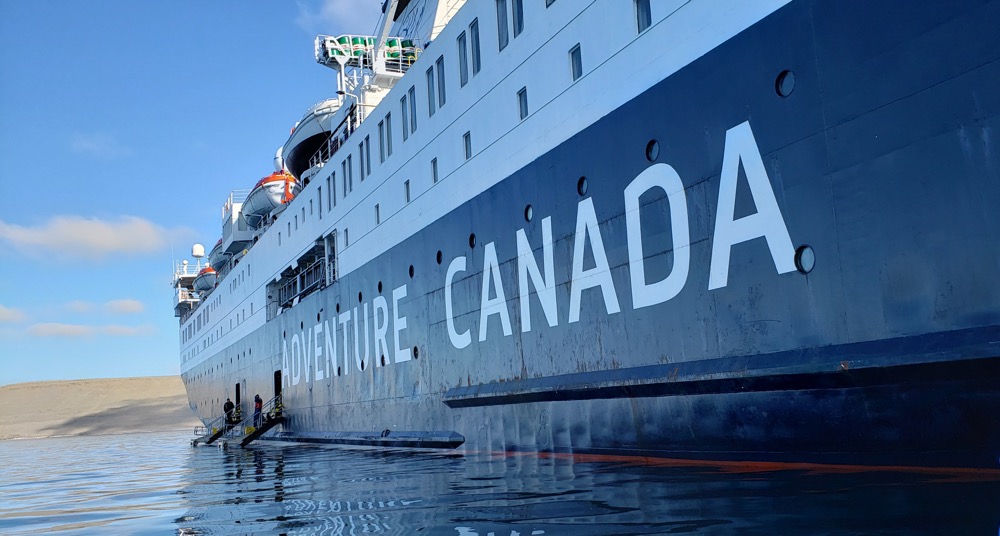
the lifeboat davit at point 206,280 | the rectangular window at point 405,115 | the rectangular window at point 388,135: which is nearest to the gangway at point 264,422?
the rectangular window at point 388,135

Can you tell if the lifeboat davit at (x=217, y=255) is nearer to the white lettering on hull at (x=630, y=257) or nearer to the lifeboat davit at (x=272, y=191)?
the lifeboat davit at (x=272, y=191)

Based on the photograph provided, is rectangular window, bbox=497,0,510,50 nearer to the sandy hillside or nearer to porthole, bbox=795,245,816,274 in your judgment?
porthole, bbox=795,245,816,274

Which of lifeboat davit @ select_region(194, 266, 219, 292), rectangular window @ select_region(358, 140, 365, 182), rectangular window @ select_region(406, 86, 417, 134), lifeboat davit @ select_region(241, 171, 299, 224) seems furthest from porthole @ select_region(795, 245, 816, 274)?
lifeboat davit @ select_region(194, 266, 219, 292)

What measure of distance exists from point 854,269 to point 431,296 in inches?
315

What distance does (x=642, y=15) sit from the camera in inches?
309

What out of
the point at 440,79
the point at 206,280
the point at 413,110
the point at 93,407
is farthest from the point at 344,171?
the point at 93,407

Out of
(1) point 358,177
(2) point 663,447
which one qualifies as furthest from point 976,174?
(1) point 358,177

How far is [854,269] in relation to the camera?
5.34 metres

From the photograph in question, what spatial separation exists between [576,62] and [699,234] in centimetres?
317

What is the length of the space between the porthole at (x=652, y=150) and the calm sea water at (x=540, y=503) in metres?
2.92

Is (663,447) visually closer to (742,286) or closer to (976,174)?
(742,286)

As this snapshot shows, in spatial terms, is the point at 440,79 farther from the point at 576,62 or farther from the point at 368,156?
the point at 576,62

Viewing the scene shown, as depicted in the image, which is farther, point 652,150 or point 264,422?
point 264,422

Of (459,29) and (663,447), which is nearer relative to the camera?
(663,447)
